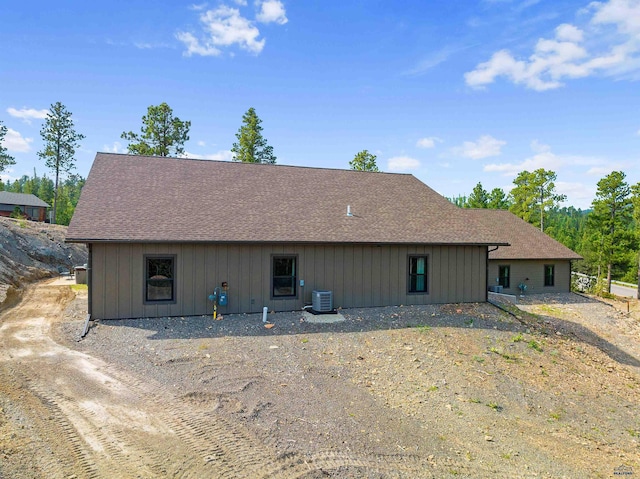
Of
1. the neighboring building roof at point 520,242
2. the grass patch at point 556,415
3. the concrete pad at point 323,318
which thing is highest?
the neighboring building roof at point 520,242

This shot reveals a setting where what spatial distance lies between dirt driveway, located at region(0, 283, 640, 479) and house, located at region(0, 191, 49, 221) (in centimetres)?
4826

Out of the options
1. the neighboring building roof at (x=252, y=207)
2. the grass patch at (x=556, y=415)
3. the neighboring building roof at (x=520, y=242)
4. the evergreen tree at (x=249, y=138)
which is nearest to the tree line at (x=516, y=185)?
the evergreen tree at (x=249, y=138)

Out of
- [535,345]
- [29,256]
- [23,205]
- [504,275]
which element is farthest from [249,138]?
[23,205]

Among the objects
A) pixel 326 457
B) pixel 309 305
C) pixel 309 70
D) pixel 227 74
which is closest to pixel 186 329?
pixel 309 305

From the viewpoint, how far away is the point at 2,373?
7051 millimetres

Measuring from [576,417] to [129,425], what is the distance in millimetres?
7812

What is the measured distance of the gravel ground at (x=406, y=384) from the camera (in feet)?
17.1

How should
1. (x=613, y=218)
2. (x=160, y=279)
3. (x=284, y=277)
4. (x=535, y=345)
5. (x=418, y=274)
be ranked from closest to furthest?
(x=535, y=345) → (x=160, y=279) → (x=284, y=277) → (x=418, y=274) → (x=613, y=218)

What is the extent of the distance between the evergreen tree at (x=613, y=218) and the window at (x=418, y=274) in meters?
23.6

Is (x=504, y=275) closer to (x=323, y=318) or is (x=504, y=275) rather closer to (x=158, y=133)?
(x=323, y=318)

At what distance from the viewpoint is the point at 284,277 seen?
40.5 feet

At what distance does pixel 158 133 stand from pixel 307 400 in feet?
109

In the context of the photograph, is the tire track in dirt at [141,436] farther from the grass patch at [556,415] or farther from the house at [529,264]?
the house at [529,264]

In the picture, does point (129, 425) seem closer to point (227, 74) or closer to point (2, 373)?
point (2, 373)
